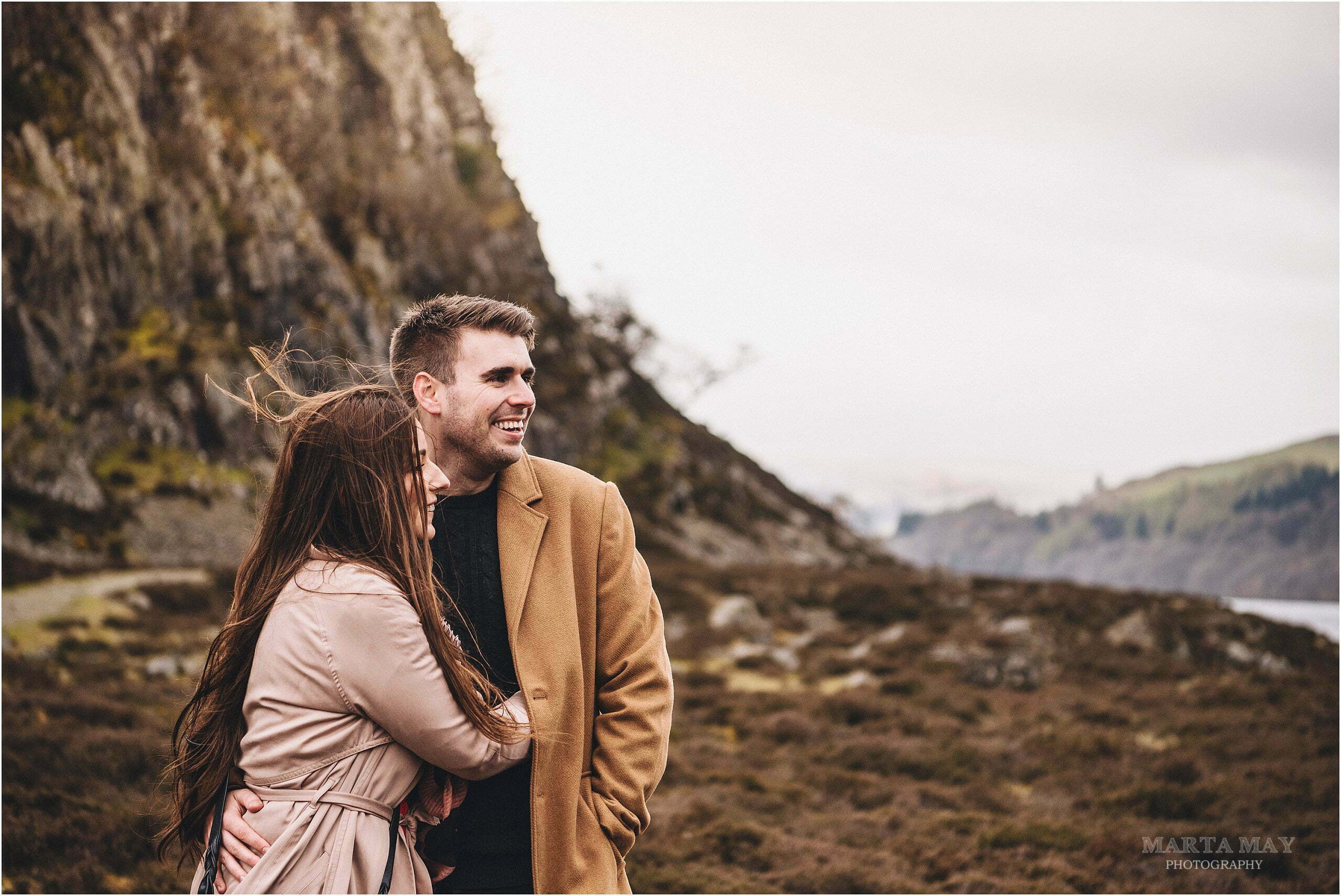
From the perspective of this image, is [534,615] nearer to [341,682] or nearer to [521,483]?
[521,483]

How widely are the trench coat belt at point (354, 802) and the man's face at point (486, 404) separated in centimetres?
101

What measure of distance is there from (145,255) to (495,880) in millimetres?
29538

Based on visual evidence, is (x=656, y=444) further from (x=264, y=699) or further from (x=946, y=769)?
(x=264, y=699)

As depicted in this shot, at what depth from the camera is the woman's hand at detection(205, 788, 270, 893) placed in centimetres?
203

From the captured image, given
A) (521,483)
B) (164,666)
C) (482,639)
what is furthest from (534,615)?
(164,666)

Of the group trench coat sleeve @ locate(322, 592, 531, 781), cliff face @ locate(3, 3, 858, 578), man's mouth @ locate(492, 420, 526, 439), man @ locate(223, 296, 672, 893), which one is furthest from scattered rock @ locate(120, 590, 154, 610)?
trench coat sleeve @ locate(322, 592, 531, 781)

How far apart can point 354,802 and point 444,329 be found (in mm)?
1398

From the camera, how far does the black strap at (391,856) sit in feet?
6.73

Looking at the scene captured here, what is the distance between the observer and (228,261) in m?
29.4

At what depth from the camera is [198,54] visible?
30688 mm

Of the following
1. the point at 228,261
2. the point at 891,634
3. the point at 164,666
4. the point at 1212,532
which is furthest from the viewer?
the point at 1212,532

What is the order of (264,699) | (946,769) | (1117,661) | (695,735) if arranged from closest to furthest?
1. (264,699)
2. (946,769)
3. (695,735)
4. (1117,661)

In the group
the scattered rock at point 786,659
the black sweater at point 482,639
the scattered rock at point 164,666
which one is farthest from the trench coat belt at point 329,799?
the scattered rock at point 786,659

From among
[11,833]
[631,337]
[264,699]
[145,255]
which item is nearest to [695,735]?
[11,833]
